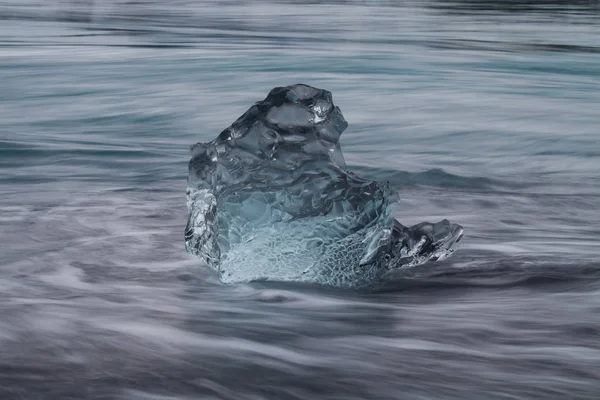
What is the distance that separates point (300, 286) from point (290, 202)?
0.76 feet

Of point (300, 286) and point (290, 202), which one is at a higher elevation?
point (290, 202)

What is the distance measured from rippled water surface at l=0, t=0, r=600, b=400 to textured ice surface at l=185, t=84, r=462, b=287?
0.25ft

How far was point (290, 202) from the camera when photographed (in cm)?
257

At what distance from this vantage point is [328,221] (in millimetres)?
2566

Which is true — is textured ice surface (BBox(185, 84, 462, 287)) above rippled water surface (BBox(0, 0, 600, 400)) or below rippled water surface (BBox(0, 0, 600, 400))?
above

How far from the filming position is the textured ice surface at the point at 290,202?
2568 mm

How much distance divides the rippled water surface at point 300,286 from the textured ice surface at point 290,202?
77 millimetres

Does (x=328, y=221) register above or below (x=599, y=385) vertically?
above

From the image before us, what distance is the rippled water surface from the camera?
2133mm

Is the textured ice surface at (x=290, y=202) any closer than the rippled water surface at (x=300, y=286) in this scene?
No

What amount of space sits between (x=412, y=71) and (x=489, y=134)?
10.5 ft

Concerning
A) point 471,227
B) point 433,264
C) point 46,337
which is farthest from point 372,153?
point 46,337

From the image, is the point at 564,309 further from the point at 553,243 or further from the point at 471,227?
the point at 471,227

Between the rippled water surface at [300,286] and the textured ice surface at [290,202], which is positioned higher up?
the textured ice surface at [290,202]
